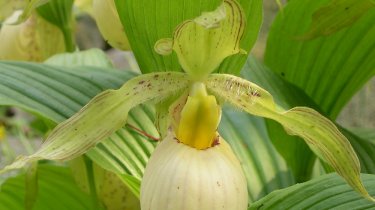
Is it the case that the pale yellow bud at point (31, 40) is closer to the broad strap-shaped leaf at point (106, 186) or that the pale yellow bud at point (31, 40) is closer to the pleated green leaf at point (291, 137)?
the broad strap-shaped leaf at point (106, 186)

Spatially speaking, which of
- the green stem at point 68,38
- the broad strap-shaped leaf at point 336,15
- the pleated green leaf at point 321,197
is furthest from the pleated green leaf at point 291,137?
the green stem at point 68,38

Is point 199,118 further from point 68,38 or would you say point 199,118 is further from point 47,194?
point 68,38

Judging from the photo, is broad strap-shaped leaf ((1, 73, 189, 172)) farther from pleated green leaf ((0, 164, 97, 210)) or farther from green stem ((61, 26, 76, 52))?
green stem ((61, 26, 76, 52))

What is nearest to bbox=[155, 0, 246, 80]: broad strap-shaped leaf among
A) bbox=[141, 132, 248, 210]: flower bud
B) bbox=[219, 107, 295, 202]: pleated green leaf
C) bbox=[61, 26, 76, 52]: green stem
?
bbox=[141, 132, 248, 210]: flower bud

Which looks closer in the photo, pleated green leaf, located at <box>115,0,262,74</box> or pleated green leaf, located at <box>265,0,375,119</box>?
pleated green leaf, located at <box>115,0,262,74</box>

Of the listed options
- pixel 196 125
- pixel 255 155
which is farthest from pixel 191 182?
pixel 255 155
